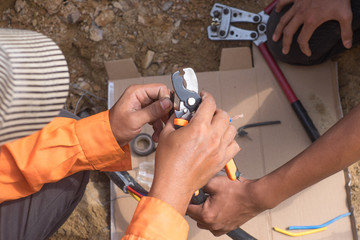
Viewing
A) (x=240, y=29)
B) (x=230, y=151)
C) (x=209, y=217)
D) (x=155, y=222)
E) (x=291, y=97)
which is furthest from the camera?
(x=240, y=29)

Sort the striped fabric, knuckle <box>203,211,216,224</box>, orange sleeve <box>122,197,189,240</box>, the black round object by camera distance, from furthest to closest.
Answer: the black round object → knuckle <box>203,211,216,224</box> → orange sleeve <box>122,197,189,240</box> → the striped fabric

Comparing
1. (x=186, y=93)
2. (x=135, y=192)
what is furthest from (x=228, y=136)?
(x=135, y=192)

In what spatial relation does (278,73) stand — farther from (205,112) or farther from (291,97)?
(205,112)

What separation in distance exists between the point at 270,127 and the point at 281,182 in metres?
0.44

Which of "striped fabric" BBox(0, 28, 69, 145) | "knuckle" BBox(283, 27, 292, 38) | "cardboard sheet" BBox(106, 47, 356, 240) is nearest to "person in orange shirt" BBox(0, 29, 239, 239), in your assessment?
"striped fabric" BBox(0, 28, 69, 145)

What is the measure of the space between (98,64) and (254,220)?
0.93m

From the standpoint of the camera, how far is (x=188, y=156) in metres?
0.77

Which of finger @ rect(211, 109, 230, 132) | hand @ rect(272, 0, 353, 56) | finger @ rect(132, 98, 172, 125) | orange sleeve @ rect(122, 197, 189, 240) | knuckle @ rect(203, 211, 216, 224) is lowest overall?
knuckle @ rect(203, 211, 216, 224)

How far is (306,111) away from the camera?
57.1 inches

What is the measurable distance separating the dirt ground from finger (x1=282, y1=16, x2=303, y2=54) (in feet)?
0.87

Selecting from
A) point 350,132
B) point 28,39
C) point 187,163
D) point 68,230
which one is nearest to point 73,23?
point 68,230

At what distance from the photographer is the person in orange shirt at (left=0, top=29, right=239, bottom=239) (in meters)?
0.64

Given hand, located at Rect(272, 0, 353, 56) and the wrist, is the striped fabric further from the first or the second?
hand, located at Rect(272, 0, 353, 56)

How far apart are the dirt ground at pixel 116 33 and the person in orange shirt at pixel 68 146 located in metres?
0.50
